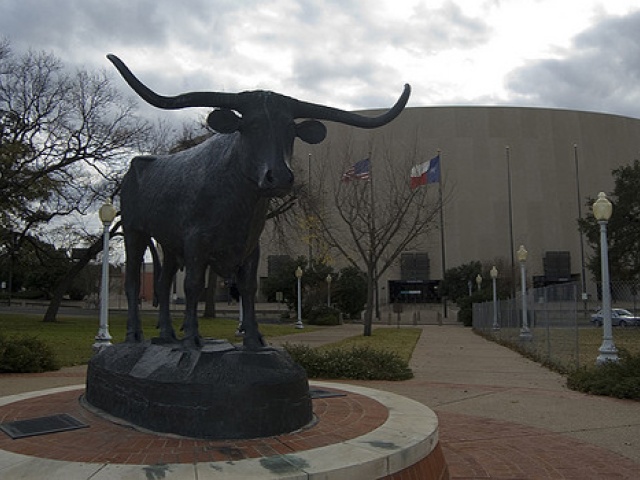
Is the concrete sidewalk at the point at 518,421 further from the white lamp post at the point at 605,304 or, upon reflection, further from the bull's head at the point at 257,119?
the bull's head at the point at 257,119

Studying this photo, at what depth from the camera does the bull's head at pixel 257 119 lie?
14.1 ft

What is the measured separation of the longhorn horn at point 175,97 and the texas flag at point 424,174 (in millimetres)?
23343

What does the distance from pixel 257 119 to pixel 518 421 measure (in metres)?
5.53

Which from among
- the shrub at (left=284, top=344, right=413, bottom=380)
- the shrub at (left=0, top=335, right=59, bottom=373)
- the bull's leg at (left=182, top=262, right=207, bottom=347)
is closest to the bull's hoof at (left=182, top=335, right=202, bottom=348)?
the bull's leg at (left=182, top=262, right=207, bottom=347)

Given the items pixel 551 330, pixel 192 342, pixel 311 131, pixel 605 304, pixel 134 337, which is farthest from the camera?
pixel 551 330

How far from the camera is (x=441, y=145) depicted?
72.0 m

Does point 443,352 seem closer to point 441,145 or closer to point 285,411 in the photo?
point 285,411

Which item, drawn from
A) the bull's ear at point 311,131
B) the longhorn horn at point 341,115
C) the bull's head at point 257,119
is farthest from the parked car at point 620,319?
the bull's head at point 257,119

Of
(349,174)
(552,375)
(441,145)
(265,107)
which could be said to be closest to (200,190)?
(265,107)

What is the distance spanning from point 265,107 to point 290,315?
43.3 m

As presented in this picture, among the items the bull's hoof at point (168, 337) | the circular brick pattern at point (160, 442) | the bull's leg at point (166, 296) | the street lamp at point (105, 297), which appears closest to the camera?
the circular brick pattern at point (160, 442)

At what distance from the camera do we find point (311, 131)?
16.1 feet

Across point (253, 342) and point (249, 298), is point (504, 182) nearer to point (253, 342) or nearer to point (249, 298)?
point (249, 298)

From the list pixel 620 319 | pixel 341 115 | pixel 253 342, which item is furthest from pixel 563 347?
pixel 620 319
